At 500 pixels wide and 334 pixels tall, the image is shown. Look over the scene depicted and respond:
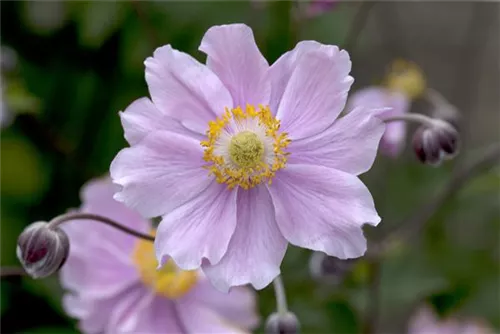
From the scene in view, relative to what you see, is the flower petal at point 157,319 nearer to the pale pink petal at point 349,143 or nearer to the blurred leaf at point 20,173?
the pale pink petal at point 349,143

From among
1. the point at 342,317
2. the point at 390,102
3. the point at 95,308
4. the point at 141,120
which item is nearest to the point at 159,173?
the point at 141,120

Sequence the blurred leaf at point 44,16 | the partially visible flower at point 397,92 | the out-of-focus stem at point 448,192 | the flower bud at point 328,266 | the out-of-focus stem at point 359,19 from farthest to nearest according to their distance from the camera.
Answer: the blurred leaf at point 44,16, the partially visible flower at point 397,92, the out-of-focus stem at point 359,19, the out-of-focus stem at point 448,192, the flower bud at point 328,266

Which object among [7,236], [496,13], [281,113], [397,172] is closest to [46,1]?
[7,236]

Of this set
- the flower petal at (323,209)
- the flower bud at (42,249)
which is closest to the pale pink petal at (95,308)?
the flower bud at (42,249)

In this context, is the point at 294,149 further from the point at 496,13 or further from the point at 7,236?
the point at 496,13

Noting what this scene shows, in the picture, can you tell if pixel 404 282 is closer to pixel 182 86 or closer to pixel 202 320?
pixel 202 320

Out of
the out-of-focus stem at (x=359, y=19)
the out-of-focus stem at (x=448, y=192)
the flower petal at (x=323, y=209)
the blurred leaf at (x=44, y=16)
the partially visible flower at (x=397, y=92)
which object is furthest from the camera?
the blurred leaf at (x=44, y=16)

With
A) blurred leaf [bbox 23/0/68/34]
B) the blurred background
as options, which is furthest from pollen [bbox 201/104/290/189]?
blurred leaf [bbox 23/0/68/34]
